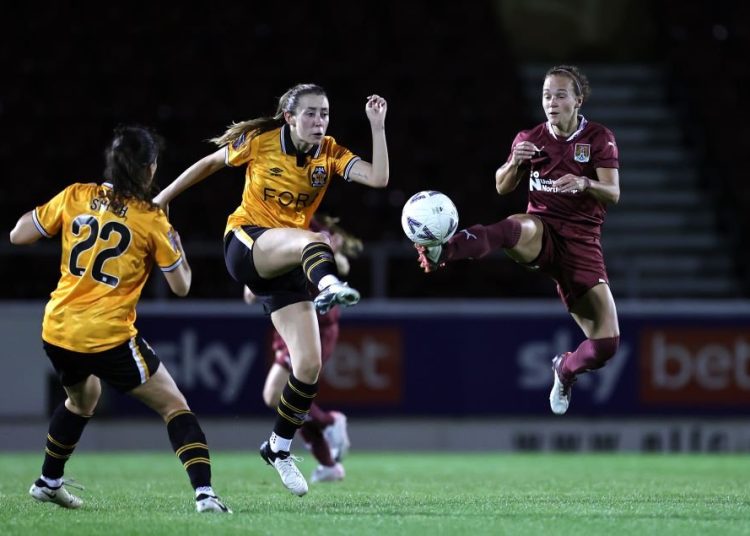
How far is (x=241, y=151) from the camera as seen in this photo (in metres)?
7.23

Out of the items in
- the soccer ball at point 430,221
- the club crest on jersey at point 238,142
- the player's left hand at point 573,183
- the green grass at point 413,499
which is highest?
the club crest on jersey at point 238,142

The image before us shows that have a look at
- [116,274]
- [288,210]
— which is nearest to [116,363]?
[116,274]

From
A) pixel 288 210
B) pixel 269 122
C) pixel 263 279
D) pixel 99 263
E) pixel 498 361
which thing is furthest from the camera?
pixel 498 361

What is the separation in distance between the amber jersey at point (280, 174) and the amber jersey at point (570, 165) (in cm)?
110

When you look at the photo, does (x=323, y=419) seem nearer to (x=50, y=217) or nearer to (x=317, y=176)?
(x=317, y=176)

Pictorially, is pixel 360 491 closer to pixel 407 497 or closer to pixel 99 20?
pixel 407 497

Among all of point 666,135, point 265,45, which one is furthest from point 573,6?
point 265,45

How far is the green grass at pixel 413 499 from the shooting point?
5.74 metres

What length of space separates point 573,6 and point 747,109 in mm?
2956

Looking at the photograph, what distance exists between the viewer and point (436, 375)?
12.5m

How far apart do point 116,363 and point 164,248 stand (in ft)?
1.90

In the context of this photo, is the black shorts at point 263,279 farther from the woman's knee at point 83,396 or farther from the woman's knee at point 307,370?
the woman's knee at point 83,396

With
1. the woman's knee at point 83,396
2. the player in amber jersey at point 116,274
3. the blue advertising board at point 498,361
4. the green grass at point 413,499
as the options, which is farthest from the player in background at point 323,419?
the blue advertising board at point 498,361

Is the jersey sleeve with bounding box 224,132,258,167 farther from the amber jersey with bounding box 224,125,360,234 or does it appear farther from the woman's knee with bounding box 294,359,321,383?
the woman's knee with bounding box 294,359,321,383
